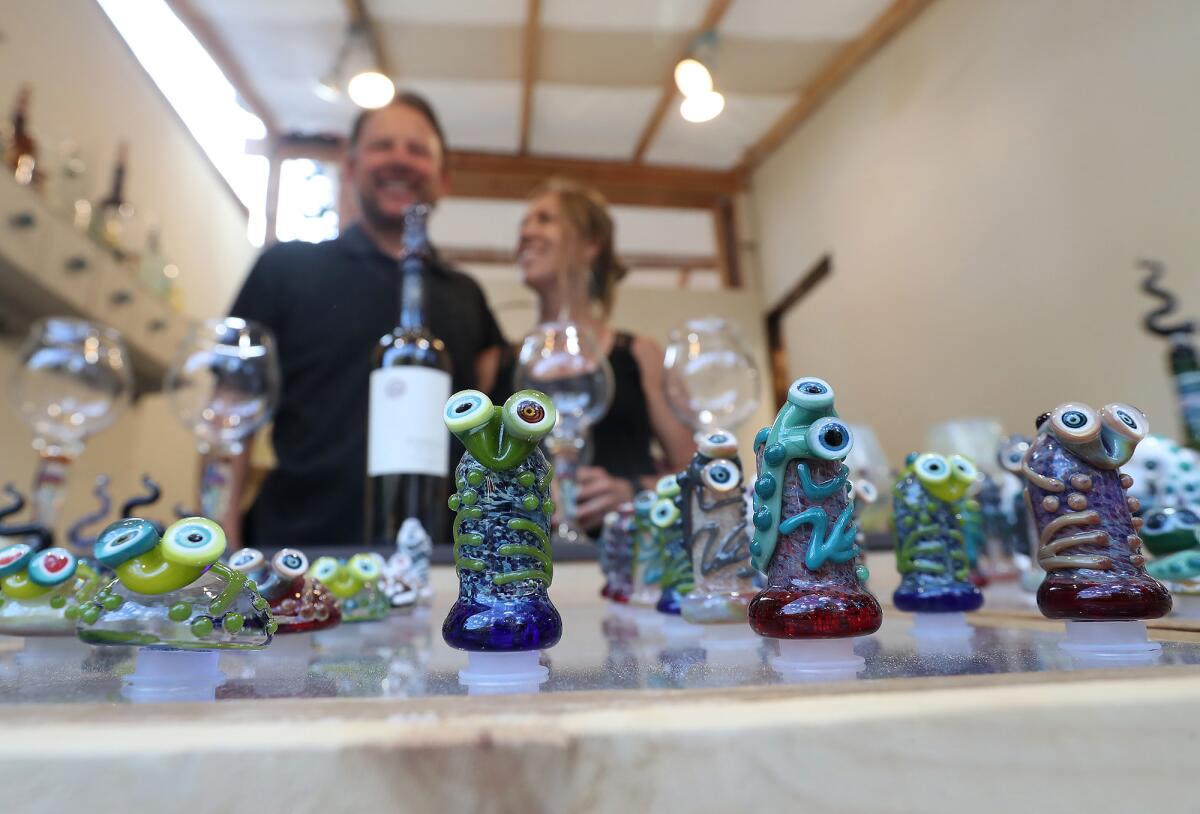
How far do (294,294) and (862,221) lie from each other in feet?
5.63

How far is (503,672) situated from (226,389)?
2.62ft

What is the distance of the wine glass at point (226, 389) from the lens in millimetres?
985

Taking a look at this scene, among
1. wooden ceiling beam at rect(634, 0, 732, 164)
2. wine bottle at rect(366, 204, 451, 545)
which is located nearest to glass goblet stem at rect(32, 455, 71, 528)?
wine bottle at rect(366, 204, 451, 545)

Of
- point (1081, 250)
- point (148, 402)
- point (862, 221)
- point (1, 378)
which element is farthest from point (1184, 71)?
point (148, 402)

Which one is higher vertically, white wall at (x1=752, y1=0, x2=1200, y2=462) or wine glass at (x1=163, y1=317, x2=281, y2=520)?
white wall at (x1=752, y1=0, x2=1200, y2=462)

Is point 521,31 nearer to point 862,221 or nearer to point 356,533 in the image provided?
point 862,221

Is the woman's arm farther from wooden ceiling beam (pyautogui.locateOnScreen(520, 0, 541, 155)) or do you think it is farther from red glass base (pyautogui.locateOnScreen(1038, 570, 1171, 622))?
wooden ceiling beam (pyautogui.locateOnScreen(520, 0, 541, 155))

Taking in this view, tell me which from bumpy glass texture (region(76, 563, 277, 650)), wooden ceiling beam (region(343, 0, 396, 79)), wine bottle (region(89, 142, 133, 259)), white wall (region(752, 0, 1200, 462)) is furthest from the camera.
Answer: wooden ceiling beam (region(343, 0, 396, 79))

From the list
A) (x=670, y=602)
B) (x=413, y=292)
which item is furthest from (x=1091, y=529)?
(x=413, y=292)

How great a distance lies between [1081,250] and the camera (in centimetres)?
161

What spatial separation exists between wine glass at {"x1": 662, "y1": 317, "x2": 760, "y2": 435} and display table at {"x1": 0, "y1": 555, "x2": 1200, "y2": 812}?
779 mm

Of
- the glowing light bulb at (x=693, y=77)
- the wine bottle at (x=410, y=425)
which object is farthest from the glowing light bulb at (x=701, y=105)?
the wine bottle at (x=410, y=425)

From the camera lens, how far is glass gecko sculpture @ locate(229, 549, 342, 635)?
0.46m

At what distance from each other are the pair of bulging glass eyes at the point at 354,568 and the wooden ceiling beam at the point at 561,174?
2.27 metres
